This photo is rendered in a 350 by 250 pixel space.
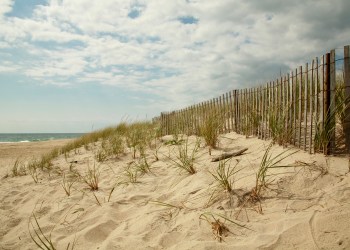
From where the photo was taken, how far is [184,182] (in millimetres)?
3643

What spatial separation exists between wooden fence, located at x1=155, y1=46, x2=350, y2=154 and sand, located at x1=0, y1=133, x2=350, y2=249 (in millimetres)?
282

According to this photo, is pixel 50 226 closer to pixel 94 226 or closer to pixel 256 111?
pixel 94 226

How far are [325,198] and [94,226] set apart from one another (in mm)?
2137

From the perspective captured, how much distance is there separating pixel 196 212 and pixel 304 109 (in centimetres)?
218

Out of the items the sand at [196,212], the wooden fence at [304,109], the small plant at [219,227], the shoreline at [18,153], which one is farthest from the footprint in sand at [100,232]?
the shoreline at [18,153]

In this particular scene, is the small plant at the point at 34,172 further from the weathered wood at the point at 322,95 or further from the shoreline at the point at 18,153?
the weathered wood at the point at 322,95

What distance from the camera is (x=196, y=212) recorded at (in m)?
2.70

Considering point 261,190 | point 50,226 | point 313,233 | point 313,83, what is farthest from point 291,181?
point 50,226

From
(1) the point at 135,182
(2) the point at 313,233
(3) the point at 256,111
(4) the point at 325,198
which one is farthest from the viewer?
(3) the point at 256,111

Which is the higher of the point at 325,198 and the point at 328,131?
the point at 328,131

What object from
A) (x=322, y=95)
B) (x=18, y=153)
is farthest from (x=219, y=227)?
(x=18, y=153)

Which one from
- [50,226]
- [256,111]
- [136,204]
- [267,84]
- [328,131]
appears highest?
[267,84]

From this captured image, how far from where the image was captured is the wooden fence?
3438mm

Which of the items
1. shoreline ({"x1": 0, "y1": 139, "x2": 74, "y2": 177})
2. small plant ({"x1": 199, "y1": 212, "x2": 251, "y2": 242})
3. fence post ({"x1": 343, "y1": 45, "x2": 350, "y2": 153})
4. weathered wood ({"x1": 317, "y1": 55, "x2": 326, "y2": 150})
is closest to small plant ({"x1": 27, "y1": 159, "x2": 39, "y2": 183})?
shoreline ({"x1": 0, "y1": 139, "x2": 74, "y2": 177})
